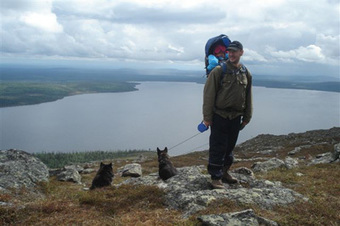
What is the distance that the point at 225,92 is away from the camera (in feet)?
22.3

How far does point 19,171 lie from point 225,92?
30.6 ft

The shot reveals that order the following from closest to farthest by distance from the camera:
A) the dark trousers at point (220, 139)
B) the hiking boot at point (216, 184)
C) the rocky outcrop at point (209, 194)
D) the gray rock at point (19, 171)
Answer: the rocky outcrop at point (209, 194) < the dark trousers at point (220, 139) < the hiking boot at point (216, 184) < the gray rock at point (19, 171)

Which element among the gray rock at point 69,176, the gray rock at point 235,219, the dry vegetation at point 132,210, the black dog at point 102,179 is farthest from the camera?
the gray rock at point 69,176

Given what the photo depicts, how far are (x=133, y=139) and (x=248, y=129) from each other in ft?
242

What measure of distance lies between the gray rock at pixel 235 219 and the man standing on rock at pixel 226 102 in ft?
6.46

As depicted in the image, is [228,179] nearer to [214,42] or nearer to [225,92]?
[225,92]

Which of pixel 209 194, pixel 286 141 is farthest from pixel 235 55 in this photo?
pixel 286 141

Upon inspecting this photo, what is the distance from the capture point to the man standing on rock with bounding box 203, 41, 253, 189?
6793 millimetres

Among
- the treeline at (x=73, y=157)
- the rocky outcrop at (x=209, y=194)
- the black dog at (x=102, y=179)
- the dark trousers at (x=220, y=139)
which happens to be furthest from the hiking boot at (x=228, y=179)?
the treeline at (x=73, y=157)

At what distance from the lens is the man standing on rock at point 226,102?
22.3ft

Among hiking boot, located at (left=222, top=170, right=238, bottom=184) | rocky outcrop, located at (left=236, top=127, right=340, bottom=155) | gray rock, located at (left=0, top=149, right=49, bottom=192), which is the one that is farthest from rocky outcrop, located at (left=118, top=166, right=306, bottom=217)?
rocky outcrop, located at (left=236, top=127, right=340, bottom=155)

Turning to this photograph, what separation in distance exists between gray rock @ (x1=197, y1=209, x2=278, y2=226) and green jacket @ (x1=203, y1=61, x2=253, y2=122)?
242cm

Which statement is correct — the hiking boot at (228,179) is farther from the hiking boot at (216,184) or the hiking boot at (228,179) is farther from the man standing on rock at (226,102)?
the man standing on rock at (226,102)

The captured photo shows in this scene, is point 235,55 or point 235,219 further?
point 235,55
